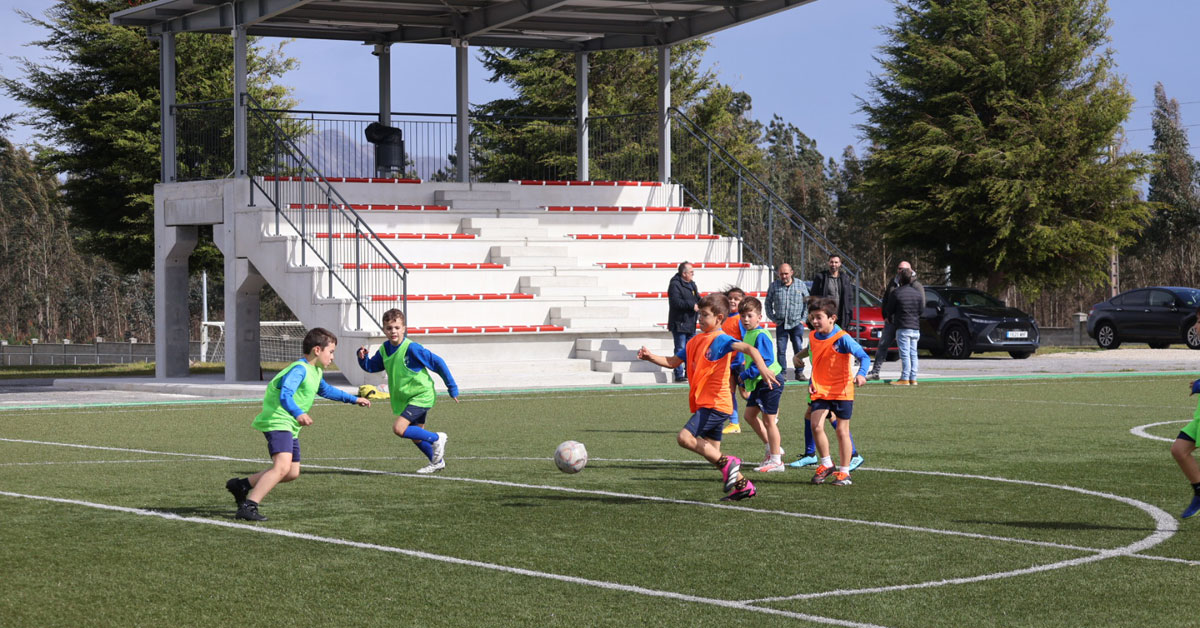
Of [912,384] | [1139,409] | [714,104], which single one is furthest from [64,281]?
[1139,409]

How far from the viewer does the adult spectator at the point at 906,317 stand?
22.9m

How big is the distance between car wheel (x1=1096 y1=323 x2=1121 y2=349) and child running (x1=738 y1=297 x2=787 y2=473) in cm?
2754

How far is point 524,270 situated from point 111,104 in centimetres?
1761

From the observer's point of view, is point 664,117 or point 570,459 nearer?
point 570,459

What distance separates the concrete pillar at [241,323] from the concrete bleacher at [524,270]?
21.2 inches

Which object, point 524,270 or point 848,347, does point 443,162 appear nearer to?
point 524,270

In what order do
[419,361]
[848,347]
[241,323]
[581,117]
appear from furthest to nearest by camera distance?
[581,117], [241,323], [419,361], [848,347]

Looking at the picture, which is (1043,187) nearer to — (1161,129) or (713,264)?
(713,264)

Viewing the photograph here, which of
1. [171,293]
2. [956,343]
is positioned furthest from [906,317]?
[171,293]

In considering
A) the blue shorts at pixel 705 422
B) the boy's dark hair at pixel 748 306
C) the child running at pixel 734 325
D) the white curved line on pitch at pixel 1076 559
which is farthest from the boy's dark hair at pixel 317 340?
the boy's dark hair at pixel 748 306

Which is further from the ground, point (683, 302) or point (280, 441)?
point (683, 302)

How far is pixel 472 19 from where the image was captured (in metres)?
31.1

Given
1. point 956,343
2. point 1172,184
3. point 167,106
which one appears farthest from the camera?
point 1172,184

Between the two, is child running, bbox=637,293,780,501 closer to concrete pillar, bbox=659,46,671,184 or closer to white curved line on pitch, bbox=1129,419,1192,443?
white curved line on pitch, bbox=1129,419,1192,443
